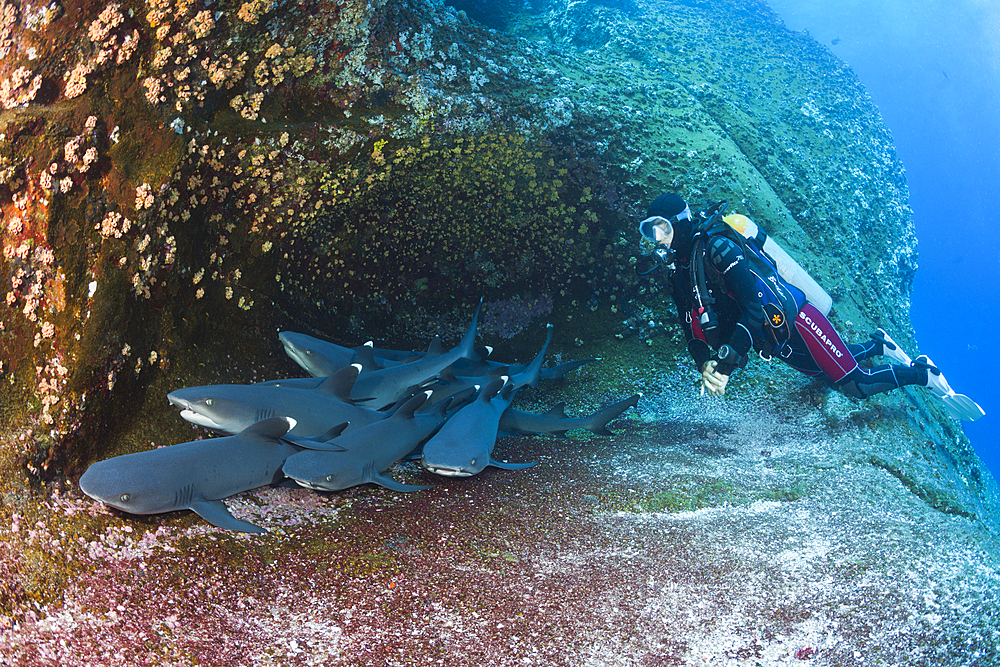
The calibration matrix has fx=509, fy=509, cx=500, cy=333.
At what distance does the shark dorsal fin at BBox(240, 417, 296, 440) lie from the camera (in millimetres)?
2635

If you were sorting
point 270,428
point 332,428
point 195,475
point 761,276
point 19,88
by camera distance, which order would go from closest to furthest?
point 195,475
point 270,428
point 332,428
point 19,88
point 761,276

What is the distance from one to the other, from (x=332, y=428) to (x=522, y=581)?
4.53ft

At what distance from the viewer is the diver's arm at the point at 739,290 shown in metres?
4.17

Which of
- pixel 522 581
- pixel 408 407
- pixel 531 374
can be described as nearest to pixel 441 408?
pixel 408 407

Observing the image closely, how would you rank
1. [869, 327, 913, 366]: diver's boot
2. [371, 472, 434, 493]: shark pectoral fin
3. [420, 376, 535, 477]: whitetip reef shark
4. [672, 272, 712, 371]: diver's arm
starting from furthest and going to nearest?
[869, 327, 913, 366]: diver's boot
[672, 272, 712, 371]: diver's arm
[420, 376, 535, 477]: whitetip reef shark
[371, 472, 434, 493]: shark pectoral fin

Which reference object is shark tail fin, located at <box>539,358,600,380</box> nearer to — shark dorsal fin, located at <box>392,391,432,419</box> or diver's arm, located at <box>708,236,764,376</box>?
diver's arm, located at <box>708,236,764,376</box>

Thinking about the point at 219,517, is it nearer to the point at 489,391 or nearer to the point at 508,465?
the point at 508,465

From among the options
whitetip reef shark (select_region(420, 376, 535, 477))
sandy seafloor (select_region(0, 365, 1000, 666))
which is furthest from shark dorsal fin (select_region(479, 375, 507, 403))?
sandy seafloor (select_region(0, 365, 1000, 666))

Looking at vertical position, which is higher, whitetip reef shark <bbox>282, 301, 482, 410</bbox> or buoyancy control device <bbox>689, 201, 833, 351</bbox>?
buoyancy control device <bbox>689, 201, 833, 351</bbox>

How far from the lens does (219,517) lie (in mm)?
2326

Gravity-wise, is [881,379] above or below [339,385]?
above

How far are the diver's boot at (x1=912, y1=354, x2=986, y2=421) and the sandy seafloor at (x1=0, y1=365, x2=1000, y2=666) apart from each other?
178 centimetres

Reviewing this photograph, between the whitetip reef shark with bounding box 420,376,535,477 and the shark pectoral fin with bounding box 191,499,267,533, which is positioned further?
the whitetip reef shark with bounding box 420,376,535,477

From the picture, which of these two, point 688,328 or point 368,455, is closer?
point 368,455
